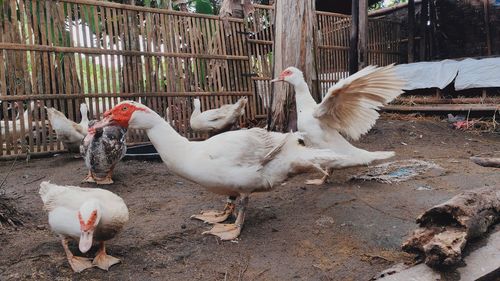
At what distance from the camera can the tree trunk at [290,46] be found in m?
5.65

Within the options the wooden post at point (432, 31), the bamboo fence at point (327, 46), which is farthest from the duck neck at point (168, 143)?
the wooden post at point (432, 31)

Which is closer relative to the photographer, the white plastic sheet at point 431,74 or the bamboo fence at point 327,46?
the bamboo fence at point 327,46

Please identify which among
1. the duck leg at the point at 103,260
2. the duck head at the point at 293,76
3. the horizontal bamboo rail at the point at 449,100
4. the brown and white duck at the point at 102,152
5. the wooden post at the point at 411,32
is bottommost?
the duck leg at the point at 103,260

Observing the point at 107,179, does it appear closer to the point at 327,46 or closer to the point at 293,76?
the point at 293,76

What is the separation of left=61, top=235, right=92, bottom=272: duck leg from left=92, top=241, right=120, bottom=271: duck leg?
5 centimetres

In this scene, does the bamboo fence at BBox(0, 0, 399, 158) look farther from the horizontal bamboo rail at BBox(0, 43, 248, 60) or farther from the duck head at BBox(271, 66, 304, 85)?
the duck head at BBox(271, 66, 304, 85)

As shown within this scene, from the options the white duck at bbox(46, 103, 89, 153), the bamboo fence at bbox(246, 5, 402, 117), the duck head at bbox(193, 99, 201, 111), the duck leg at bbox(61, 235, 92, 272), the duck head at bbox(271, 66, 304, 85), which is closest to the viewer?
the duck leg at bbox(61, 235, 92, 272)

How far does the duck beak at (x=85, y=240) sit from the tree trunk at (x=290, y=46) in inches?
144

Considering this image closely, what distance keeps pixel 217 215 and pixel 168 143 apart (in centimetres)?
83

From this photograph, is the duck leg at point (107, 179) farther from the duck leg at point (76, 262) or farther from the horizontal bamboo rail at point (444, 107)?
the horizontal bamboo rail at point (444, 107)

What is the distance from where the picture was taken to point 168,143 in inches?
120

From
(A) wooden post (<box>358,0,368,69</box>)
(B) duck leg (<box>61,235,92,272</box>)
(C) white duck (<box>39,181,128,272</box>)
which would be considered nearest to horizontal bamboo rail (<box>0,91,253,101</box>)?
(A) wooden post (<box>358,0,368,69</box>)

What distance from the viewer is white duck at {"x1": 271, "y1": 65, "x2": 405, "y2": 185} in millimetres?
3775

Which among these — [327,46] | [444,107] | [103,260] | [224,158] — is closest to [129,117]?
[224,158]
